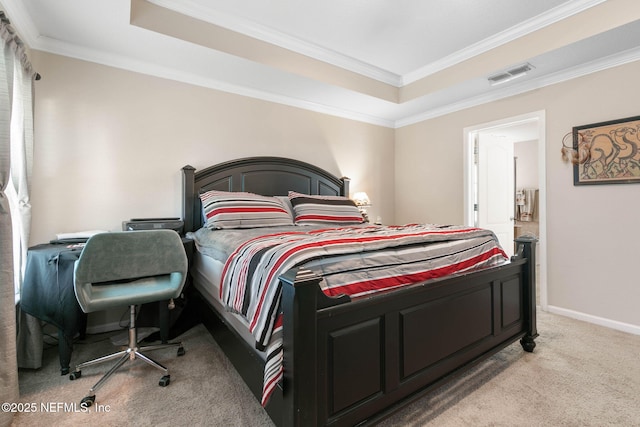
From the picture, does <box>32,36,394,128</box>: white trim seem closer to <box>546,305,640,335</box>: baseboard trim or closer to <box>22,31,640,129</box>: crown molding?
<box>22,31,640,129</box>: crown molding

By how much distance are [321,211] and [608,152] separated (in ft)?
8.79

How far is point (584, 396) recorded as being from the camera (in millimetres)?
1662

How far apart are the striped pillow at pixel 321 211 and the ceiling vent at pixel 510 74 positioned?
1978 mm

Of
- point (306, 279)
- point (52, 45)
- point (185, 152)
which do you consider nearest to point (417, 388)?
point (306, 279)

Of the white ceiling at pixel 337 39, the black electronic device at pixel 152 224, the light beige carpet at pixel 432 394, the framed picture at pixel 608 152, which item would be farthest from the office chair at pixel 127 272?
the framed picture at pixel 608 152

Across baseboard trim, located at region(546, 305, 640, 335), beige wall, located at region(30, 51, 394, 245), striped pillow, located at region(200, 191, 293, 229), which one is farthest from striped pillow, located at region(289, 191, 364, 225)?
baseboard trim, located at region(546, 305, 640, 335)

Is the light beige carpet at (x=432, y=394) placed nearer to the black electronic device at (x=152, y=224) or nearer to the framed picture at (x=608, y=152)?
the black electronic device at (x=152, y=224)

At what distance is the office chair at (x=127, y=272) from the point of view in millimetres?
1660

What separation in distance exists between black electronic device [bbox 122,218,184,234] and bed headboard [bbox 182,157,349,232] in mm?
242

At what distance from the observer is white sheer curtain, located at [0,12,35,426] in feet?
4.66

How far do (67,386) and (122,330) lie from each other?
0.84m

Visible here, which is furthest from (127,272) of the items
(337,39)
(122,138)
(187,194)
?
(337,39)

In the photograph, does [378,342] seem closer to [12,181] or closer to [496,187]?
[12,181]

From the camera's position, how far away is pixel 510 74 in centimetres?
293
